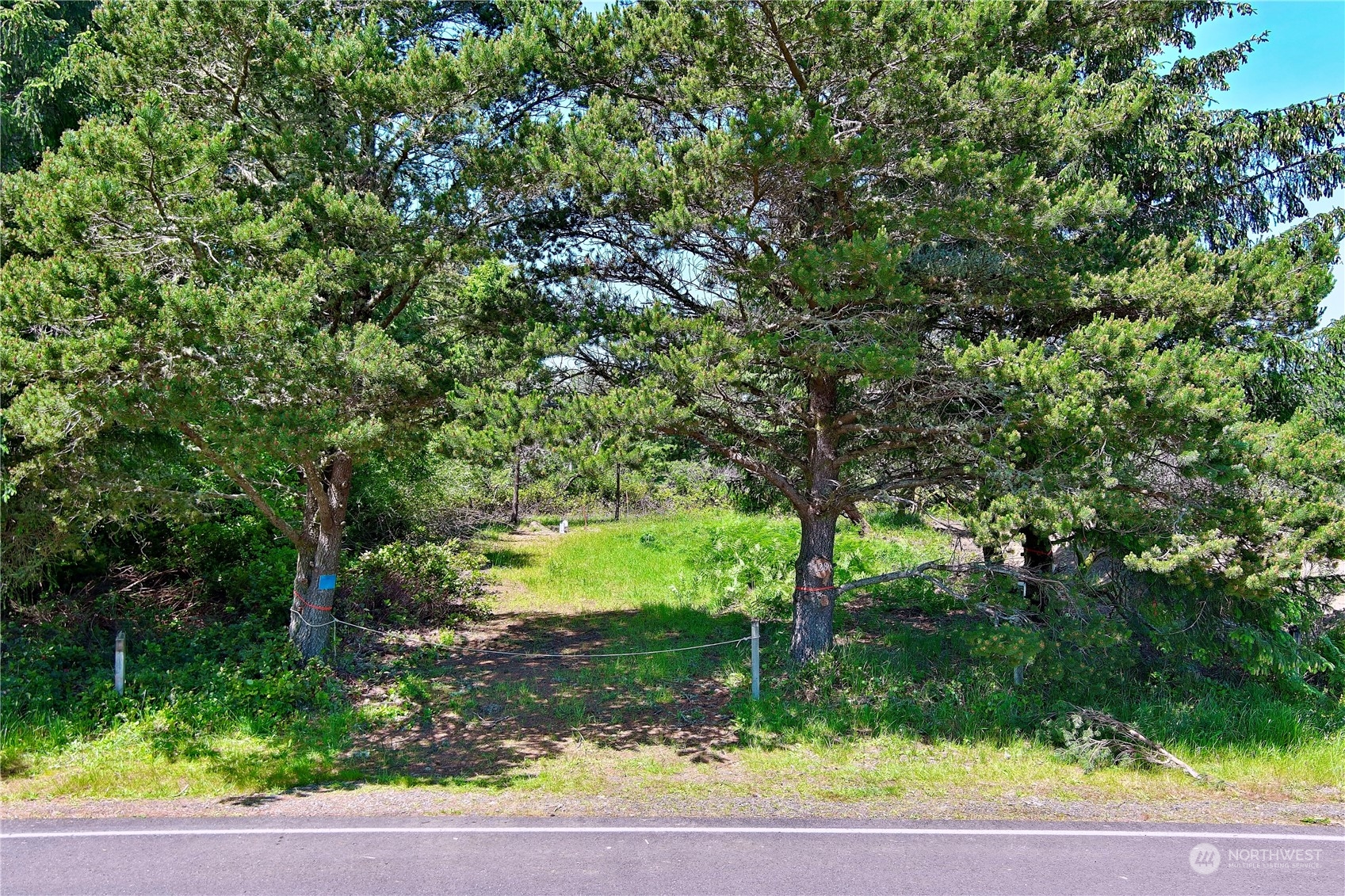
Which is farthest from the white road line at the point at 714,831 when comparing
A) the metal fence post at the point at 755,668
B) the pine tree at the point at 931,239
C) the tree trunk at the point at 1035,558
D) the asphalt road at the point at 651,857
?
the tree trunk at the point at 1035,558

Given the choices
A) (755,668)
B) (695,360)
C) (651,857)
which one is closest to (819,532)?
(755,668)

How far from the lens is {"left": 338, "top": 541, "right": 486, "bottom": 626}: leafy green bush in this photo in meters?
13.8

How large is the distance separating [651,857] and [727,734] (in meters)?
3.46

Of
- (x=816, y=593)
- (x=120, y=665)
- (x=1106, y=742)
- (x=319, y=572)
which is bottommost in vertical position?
(x=1106, y=742)

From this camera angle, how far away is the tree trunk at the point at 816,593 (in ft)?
36.5

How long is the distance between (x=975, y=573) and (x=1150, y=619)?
2.09m

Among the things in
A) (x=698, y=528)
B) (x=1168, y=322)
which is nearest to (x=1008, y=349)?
(x=1168, y=322)

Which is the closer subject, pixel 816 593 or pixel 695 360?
pixel 695 360

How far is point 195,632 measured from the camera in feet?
37.2

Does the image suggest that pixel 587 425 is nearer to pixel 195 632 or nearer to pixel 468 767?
pixel 468 767

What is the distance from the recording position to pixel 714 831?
6797 millimetres

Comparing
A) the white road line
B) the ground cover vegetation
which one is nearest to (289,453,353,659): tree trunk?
the ground cover vegetation

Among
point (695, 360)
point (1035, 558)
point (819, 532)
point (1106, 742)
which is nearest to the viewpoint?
point (695, 360)

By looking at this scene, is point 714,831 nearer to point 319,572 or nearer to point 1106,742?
point 1106,742
